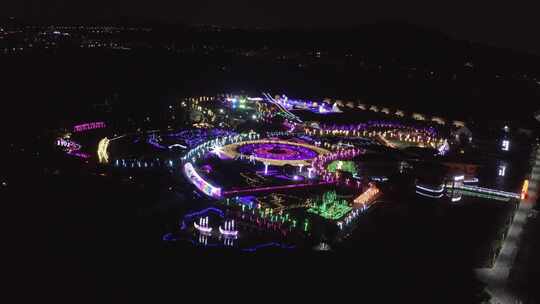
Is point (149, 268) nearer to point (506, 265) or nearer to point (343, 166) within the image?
point (506, 265)

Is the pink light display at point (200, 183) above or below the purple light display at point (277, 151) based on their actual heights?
above

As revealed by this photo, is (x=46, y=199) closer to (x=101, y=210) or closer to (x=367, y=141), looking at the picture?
(x=101, y=210)

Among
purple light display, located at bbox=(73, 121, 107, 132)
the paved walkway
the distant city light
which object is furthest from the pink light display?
the distant city light

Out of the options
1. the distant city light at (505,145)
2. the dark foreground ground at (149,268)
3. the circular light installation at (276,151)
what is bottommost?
the circular light installation at (276,151)

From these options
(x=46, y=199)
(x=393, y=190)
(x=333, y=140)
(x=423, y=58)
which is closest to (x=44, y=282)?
(x=46, y=199)

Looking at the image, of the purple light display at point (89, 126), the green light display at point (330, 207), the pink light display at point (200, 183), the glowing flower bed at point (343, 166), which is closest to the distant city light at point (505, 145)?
the glowing flower bed at point (343, 166)

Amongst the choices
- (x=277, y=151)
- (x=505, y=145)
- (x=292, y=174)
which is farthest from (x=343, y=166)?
(x=505, y=145)

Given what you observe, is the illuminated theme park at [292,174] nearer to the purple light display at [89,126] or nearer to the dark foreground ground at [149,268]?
the purple light display at [89,126]
